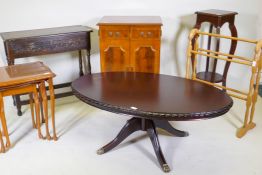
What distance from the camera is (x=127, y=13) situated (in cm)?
333

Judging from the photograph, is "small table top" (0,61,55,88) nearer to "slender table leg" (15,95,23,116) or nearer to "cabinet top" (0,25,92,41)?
"cabinet top" (0,25,92,41)

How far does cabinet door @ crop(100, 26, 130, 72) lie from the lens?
9.27 ft

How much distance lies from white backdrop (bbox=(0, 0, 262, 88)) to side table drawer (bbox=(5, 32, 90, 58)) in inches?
16.7

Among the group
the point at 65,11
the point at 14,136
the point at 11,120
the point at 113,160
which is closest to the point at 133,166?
the point at 113,160

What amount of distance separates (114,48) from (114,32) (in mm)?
167

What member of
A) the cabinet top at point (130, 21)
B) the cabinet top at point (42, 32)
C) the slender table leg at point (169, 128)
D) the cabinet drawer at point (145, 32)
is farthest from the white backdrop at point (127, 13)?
the slender table leg at point (169, 128)

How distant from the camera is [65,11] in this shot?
3.13 metres

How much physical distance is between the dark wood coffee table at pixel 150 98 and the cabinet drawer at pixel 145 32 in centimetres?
51

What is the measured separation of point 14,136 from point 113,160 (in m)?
1.00

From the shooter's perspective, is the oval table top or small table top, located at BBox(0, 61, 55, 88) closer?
the oval table top

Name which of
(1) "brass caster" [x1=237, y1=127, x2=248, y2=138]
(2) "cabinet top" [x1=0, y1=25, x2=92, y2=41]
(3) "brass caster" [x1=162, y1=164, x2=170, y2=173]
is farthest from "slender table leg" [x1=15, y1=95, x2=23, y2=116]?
(1) "brass caster" [x1=237, y1=127, x2=248, y2=138]

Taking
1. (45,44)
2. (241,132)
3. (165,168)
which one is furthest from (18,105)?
(241,132)

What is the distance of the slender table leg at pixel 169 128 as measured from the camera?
2447mm

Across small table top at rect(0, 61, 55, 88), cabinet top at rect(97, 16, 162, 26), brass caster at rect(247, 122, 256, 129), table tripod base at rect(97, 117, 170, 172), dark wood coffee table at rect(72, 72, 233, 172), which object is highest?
cabinet top at rect(97, 16, 162, 26)
